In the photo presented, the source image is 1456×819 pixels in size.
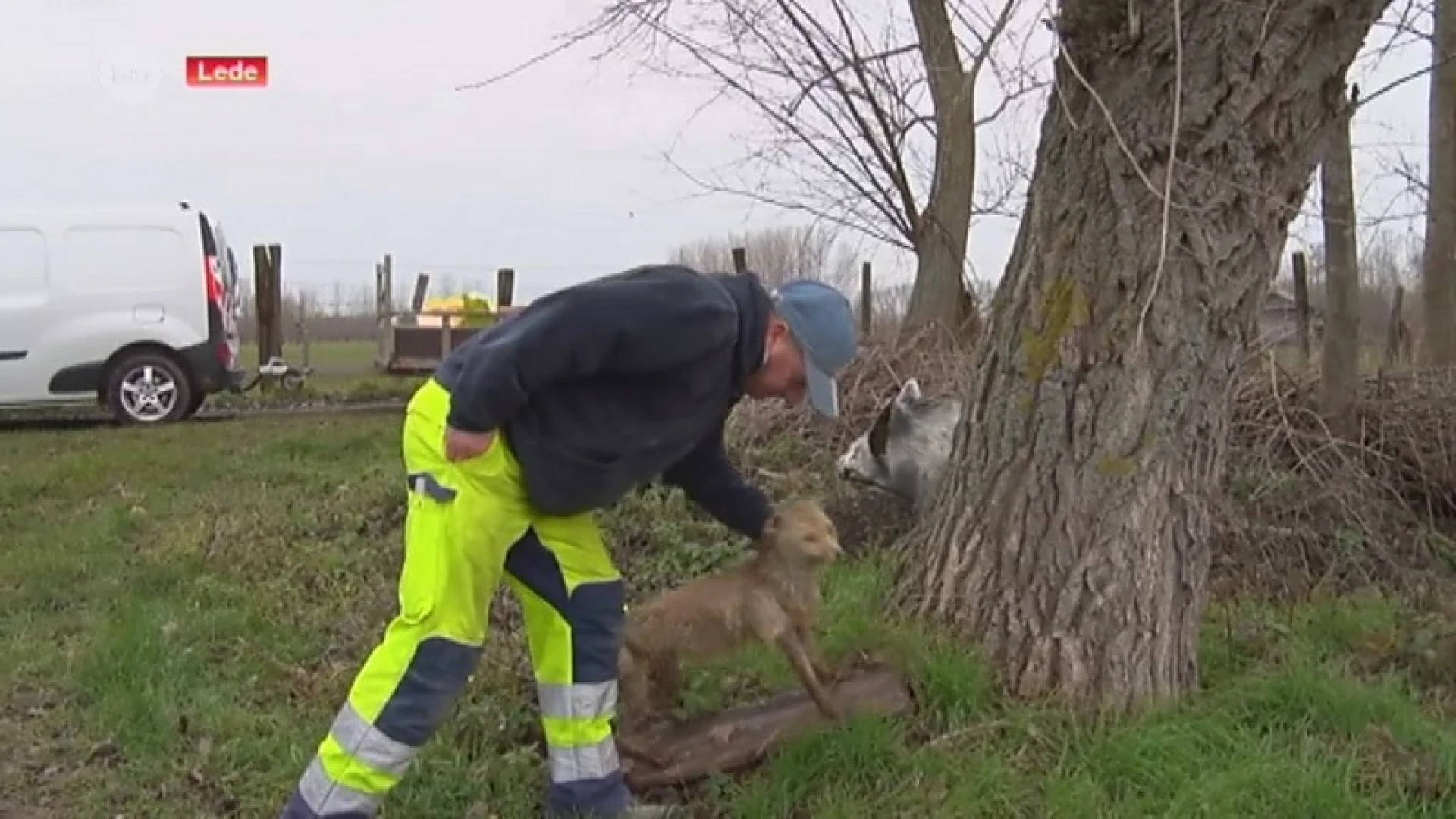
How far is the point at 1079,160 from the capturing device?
4.26m

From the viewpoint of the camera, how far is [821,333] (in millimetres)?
3566

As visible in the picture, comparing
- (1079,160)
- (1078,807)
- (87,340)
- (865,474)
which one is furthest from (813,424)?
(87,340)

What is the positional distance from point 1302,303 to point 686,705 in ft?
21.8

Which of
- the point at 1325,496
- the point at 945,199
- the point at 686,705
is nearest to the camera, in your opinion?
the point at 686,705

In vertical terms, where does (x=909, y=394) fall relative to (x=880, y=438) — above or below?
above

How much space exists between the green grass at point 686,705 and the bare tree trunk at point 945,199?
3.72 meters

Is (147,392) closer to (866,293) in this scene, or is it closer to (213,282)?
(213,282)

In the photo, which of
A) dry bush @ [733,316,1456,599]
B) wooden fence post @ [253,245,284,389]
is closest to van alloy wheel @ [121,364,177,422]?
wooden fence post @ [253,245,284,389]

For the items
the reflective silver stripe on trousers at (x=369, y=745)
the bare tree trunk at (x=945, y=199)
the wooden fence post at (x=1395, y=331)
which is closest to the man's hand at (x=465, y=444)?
the reflective silver stripe on trousers at (x=369, y=745)

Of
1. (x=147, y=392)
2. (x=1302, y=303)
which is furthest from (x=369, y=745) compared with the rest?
(x=147, y=392)

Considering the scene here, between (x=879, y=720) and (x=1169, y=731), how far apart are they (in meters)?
0.78

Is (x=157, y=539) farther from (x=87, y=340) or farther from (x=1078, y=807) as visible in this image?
(x=87, y=340)

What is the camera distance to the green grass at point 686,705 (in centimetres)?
377

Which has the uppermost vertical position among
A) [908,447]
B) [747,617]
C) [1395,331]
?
[1395,331]
